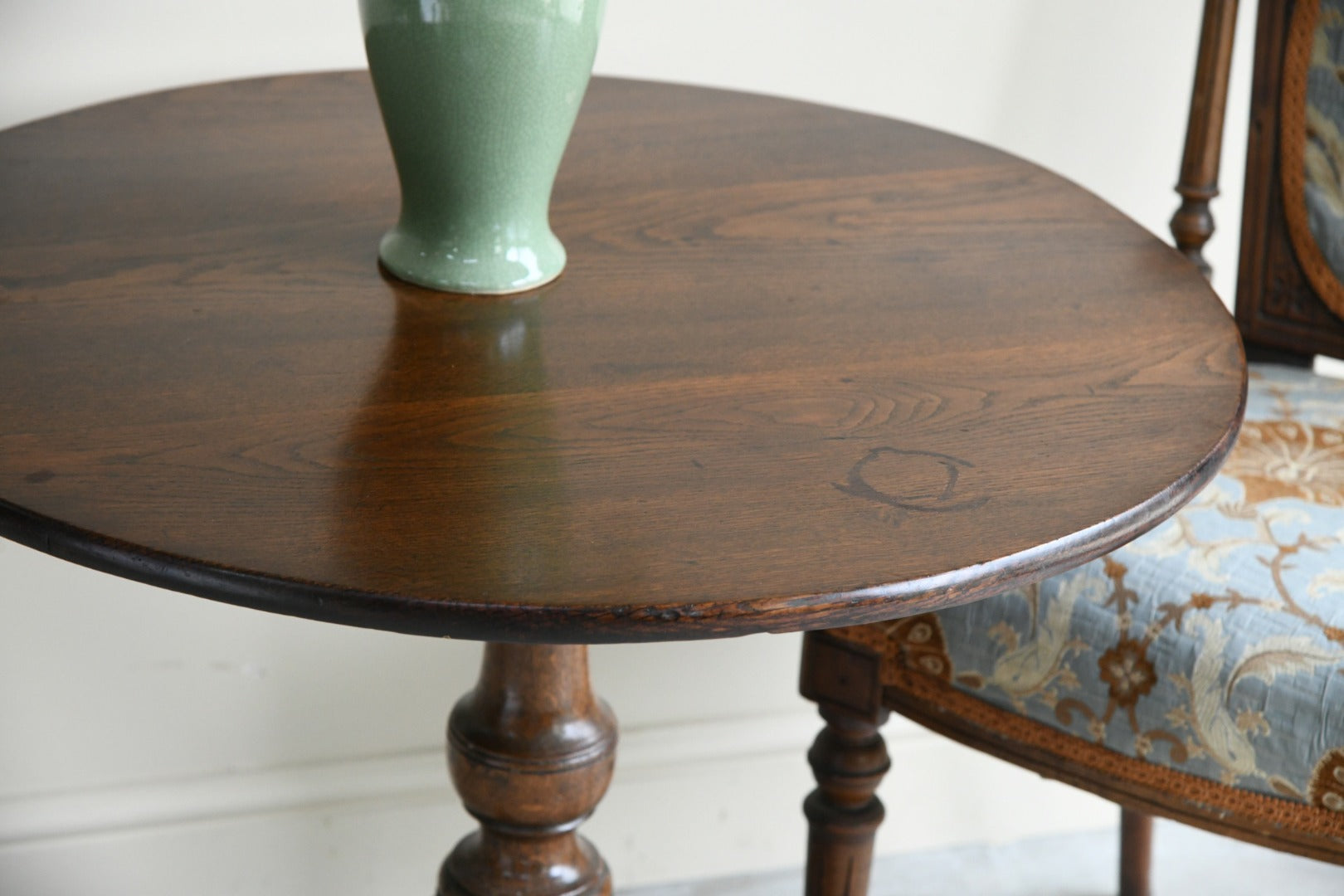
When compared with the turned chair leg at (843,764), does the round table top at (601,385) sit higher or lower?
higher

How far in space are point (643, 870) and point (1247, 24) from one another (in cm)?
88

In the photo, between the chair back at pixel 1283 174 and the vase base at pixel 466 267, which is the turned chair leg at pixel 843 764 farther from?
the chair back at pixel 1283 174

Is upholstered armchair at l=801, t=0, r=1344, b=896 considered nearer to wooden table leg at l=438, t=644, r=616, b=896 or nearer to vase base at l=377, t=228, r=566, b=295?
wooden table leg at l=438, t=644, r=616, b=896

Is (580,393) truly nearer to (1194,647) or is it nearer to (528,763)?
(528,763)

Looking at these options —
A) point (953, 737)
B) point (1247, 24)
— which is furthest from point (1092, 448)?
point (1247, 24)

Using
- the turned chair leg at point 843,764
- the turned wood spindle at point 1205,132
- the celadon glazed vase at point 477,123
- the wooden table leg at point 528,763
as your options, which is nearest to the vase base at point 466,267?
the celadon glazed vase at point 477,123

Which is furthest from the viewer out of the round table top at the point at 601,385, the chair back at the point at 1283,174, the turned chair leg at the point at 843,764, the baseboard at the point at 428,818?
the baseboard at the point at 428,818

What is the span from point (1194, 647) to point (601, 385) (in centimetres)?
35

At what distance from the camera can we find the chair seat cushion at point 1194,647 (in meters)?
0.71

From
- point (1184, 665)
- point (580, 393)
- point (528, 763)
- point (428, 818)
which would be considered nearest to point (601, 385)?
point (580, 393)

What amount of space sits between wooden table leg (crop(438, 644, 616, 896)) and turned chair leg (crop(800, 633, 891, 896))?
0.14m

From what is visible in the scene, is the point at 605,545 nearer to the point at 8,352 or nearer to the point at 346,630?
the point at 8,352

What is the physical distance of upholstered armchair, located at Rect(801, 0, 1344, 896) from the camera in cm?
71

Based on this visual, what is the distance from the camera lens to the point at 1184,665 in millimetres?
726
